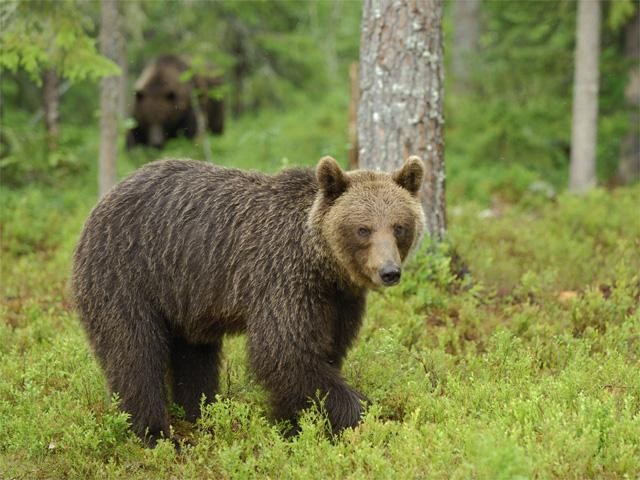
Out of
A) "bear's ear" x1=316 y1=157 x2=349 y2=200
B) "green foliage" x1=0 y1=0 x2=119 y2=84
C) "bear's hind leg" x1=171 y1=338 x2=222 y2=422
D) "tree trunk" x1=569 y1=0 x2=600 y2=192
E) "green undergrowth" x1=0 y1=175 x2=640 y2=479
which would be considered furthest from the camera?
"tree trunk" x1=569 y1=0 x2=600 y2=192

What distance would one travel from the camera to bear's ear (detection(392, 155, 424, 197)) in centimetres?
611

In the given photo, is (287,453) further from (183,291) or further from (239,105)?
(239,105)

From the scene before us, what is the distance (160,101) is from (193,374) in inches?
458

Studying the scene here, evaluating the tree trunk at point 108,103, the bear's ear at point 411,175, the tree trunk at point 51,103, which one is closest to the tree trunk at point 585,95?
the tree trunk at point 108,103

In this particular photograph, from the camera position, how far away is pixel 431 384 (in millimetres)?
6527

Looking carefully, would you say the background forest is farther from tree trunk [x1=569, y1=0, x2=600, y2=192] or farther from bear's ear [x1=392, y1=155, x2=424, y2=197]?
bear's ear [x1=392, y1=155, x2=424, y2=197]

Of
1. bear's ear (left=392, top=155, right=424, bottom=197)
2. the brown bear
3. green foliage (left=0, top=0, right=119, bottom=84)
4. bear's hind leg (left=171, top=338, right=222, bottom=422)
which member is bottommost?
bear's hind leg (left=171, top=338, right=222, bottom=422)

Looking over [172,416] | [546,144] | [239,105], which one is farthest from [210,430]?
A: [239,105]

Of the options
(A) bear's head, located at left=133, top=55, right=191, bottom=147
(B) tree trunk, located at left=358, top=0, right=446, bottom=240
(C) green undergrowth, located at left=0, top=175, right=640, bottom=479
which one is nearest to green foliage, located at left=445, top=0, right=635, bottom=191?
(A) bear's head, located at left=133, top=55, right=191, bottom=147

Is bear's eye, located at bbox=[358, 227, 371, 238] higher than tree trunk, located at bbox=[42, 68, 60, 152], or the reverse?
tree trunk, located at bbox=[42, 68, 60, 152]

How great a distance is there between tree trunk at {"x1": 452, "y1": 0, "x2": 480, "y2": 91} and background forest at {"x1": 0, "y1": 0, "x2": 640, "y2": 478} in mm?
323

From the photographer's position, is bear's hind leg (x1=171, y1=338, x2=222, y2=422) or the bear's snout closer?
the bear's snout

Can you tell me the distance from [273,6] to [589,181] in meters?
9.36

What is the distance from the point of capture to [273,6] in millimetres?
20016
